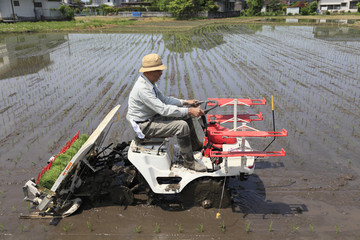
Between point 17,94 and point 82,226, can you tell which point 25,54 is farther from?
point 82,226

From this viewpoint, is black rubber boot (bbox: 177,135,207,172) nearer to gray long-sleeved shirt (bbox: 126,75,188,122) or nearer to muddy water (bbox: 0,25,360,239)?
gray long-sleeved shirt (bbox: 126,75,188,122)

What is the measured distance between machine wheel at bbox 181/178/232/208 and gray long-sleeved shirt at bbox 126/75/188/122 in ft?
2.93

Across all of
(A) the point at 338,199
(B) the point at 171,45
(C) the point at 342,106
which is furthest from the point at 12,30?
(A) the point at 338,199

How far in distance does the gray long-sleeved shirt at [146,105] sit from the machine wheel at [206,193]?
892mm

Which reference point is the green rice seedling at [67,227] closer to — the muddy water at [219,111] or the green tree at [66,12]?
the muddy water at [219,111]

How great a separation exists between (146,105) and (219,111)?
12.6 feet

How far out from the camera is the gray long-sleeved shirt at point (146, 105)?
3.73 m

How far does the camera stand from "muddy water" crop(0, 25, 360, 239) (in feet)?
12.0

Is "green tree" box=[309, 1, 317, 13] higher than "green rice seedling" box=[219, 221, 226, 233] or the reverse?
higher

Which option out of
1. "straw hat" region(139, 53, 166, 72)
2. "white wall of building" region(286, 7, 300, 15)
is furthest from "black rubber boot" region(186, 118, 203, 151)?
"white wall of building" region(286, 7, 300, 15)

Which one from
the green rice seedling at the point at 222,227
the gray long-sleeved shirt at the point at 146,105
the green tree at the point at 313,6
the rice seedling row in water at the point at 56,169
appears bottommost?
the green rice seedling at the point at 222,227

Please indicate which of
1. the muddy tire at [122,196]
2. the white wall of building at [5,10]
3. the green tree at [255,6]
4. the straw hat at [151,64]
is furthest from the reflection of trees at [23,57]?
the green tree at [255,6]

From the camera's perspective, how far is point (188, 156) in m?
3.86

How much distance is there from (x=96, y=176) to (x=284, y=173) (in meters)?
2.78
